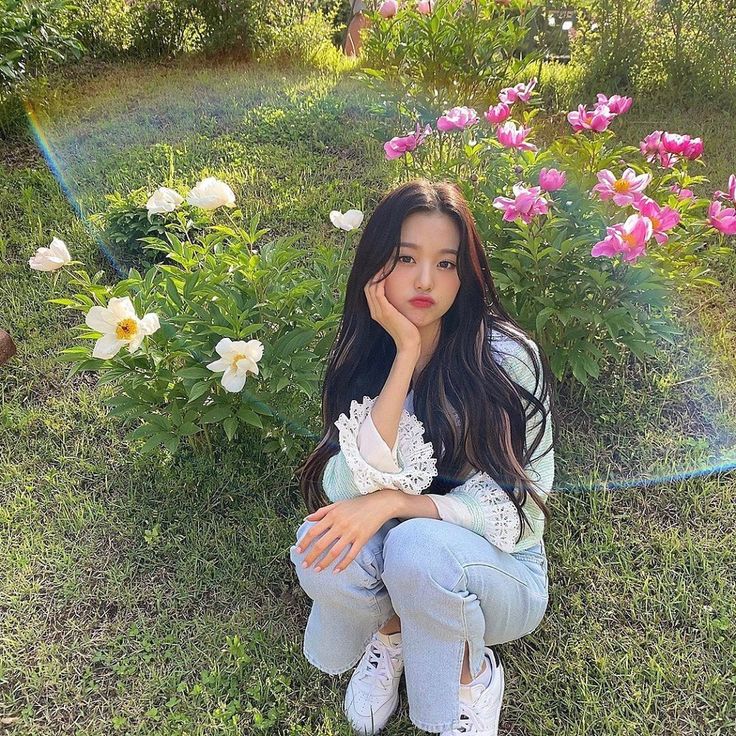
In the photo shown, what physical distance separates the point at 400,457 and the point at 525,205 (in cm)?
80

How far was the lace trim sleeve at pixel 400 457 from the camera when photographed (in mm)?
1385

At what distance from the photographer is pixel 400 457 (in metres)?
1.44

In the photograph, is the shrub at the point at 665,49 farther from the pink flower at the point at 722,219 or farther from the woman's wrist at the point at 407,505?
the woman's wrist at the point at 407,505

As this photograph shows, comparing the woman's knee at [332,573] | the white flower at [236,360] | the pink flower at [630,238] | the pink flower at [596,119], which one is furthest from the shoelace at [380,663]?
the pink flower at [596,119]

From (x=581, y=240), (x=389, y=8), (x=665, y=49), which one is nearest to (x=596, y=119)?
(x=581, y=240)

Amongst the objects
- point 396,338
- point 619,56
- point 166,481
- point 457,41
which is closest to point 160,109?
point 457,41

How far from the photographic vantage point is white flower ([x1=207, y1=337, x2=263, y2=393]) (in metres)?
1.65

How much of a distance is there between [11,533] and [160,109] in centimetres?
342

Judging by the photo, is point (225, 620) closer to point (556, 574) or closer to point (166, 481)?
point (166, 481)

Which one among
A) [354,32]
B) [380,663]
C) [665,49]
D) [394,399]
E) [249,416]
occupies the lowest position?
[354,32]

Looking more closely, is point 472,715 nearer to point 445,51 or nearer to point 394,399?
point 394,399

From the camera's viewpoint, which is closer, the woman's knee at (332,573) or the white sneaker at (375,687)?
the woman's knee at (332,573)

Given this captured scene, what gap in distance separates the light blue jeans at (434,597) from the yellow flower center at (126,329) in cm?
62

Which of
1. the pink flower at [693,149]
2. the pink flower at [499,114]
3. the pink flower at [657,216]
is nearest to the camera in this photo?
the pink flower at [657,216]
